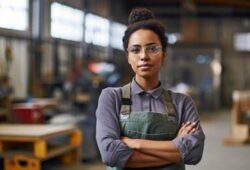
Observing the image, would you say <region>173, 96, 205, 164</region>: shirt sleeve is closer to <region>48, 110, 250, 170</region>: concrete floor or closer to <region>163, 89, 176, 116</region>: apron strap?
<region>163, 89, 176, 116</region>: apron strap

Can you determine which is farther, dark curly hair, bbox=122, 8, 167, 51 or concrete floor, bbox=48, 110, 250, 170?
concrete floor, bbox=48, 110, 250, 170

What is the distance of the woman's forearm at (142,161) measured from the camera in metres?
1.50

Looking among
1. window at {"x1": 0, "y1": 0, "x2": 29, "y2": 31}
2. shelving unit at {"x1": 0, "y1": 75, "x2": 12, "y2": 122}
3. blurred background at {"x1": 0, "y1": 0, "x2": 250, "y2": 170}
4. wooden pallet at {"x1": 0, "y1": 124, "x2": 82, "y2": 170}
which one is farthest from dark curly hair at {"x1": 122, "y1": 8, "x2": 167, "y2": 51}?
window at {"x1": 0, "y1": 0, "x2": 29, "y2": 31}

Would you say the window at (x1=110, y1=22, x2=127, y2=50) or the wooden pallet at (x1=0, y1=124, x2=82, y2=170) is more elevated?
the window at (x1=110, y1=22, x2=127, y2=50)

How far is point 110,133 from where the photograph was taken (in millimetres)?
1523

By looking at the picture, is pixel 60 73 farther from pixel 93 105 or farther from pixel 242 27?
pixel 242 27

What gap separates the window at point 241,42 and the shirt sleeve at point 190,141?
14.4m

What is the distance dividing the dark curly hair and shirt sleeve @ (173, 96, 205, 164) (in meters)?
0.24

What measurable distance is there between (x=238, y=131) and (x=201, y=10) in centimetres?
906

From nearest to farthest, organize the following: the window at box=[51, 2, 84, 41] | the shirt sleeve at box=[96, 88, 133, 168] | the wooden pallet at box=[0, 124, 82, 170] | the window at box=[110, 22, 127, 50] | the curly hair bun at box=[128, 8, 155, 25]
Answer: the shirt sleeve at box=[96, 88, 133, 168]
the curly hair bun at box=[128, 8, 155, 25]
the wooden pallet at box=[0, 124, 82, 170]
the window at box=[51, 2, 84, 41]
the window at box=[110, 22, 127, 50]

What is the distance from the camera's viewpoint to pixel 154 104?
1.57 m

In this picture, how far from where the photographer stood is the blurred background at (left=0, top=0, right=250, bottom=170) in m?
6.14

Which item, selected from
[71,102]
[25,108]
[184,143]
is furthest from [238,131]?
[184,143]

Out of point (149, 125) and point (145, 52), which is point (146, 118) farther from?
point (145, 52)
